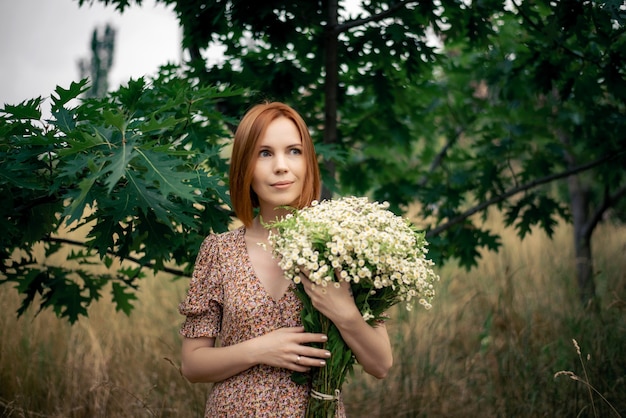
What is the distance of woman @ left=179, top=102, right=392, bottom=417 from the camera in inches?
59.9

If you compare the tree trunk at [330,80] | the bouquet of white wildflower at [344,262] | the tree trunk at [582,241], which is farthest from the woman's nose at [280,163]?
the tree trunk at [582,241]

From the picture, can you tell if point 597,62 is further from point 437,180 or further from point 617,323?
point 617,323

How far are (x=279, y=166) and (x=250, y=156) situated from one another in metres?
0.10

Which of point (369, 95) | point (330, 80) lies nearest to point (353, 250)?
point (330, 80)

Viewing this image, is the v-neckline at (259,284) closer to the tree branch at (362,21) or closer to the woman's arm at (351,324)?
the woman's arm at (351,324)

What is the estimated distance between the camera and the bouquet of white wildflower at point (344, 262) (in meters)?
1.37

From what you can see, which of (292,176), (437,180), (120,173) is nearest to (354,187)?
(437,180)

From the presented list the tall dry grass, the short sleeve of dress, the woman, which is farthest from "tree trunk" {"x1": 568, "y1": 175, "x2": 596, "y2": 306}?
the short sleeve of dress

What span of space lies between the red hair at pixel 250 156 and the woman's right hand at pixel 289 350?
0.40 m

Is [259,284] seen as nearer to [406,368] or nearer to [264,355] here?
[264,355]

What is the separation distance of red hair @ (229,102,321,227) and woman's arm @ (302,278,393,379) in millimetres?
362

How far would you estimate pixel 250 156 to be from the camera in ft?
5.52

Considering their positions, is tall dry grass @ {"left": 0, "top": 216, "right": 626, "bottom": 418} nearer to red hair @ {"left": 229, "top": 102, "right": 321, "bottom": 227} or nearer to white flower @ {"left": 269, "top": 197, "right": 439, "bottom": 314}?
red hair @ {"left": 229, "top": 102, "right": 321, "bottom": 227}

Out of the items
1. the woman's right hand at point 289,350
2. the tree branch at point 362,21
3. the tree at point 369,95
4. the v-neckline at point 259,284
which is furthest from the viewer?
the tree branch at point 362,21
